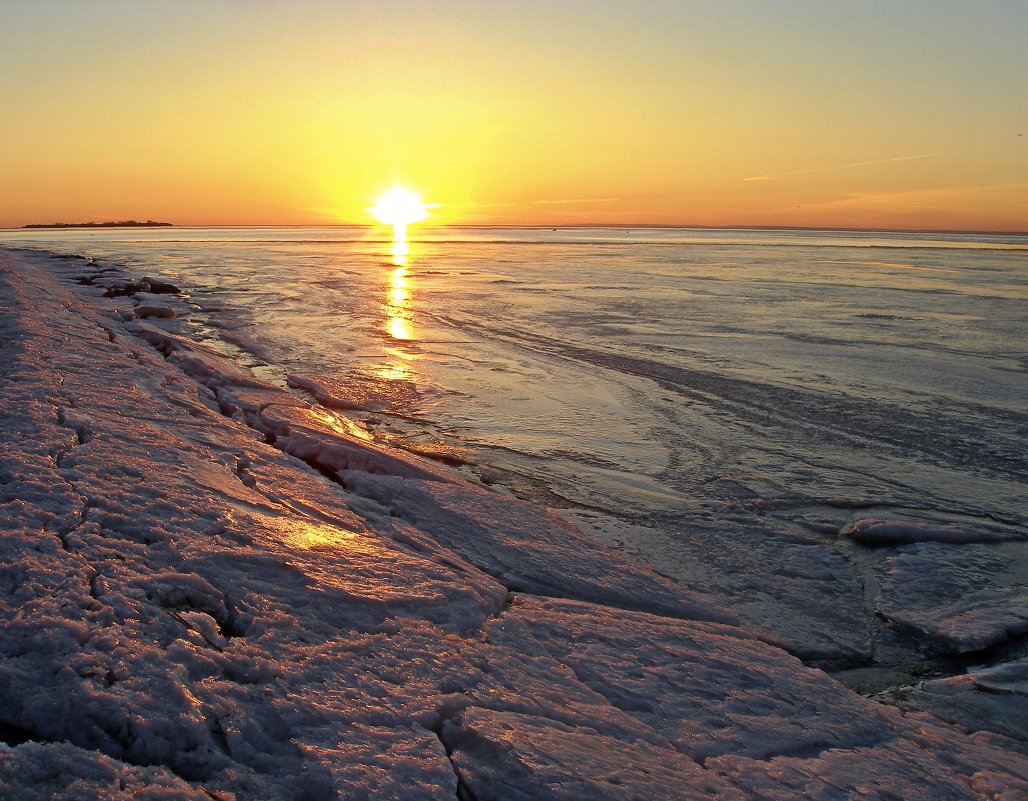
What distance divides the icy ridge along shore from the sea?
95cm

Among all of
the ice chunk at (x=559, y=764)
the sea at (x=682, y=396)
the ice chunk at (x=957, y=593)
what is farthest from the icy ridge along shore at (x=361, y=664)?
the sea at (x=682, y=396)

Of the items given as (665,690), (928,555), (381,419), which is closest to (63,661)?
(665,690)

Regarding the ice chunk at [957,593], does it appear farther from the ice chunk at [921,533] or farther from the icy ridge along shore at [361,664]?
the icy ridge along shore at [361,664]

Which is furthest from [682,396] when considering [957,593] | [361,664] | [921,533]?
[361,664]

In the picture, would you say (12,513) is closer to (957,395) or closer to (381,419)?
(381,419)

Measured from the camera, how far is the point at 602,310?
41.5 ft

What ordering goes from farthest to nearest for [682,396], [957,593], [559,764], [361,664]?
[682,396], [957,593], [361,664], [559,764]

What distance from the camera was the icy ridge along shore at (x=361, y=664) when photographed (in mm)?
1633

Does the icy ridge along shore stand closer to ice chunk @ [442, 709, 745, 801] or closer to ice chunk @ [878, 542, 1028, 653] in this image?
ice chunk @ [442, 709, 745, 801]

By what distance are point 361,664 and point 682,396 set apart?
499 centimetres

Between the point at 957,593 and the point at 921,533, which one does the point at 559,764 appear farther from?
the point at 921,533

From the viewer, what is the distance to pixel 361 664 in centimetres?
203

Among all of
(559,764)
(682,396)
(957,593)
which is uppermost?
(682,396)

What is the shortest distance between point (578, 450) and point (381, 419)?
1.68m
